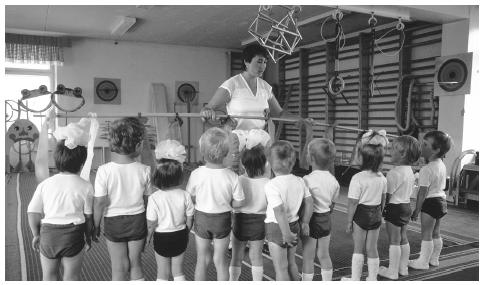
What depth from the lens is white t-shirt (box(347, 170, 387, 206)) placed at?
2.36 metres

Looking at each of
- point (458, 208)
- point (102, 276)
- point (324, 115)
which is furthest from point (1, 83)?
point (324, 115)

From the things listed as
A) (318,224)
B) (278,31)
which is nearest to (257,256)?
(318,224)

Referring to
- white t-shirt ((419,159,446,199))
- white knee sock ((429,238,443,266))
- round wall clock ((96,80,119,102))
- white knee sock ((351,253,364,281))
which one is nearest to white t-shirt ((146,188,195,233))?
white knee sock ((351,253,364,281))

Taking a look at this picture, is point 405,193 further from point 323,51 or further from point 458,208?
point 323,51

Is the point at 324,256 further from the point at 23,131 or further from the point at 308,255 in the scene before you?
the point at 23,131

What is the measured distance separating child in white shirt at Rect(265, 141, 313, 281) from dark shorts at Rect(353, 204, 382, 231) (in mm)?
459

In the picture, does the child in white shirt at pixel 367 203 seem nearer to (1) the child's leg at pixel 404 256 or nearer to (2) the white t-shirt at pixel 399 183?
(2) the white t-shirt at pixel 399 183

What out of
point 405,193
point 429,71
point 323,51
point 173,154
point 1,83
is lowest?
point 405,193

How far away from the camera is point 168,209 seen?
1922 mm

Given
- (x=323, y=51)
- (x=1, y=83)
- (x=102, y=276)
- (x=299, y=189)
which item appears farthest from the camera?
(x=323, y=51)

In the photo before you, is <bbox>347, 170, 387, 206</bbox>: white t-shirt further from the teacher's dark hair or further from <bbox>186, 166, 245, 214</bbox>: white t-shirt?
the teacher's dark hair

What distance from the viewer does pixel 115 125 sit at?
1.90m

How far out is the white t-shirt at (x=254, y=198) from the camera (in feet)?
6.90
